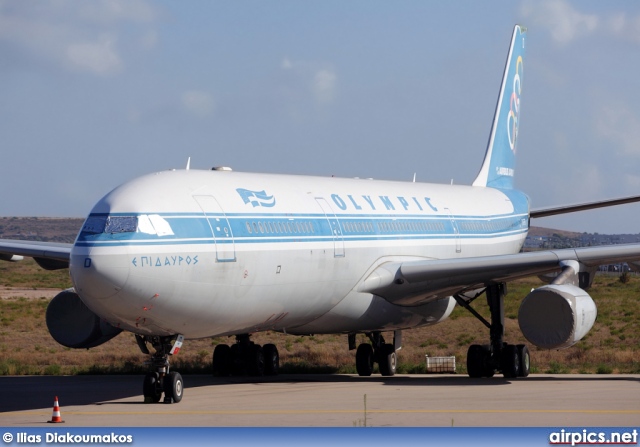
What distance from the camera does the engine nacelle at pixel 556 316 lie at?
2330 cm

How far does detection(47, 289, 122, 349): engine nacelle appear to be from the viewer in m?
24.8

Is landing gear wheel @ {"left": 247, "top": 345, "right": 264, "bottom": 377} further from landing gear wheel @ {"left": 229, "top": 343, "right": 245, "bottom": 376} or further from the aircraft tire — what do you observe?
the aircraft tire

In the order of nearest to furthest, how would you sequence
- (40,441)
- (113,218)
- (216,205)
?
1. (40,441)
2. (113,218)
3. (216,205)

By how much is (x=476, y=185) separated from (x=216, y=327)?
16.8 metres

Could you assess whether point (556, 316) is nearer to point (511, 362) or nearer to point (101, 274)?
point (511, 362)

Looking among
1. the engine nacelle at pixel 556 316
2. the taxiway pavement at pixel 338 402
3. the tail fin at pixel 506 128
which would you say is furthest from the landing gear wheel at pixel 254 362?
the tail fin at pixel 506 128

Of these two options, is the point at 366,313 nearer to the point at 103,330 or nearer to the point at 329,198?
the point at 329,198

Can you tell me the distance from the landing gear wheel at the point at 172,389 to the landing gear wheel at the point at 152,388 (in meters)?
0.13

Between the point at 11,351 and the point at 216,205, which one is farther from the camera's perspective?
the point at 11,351

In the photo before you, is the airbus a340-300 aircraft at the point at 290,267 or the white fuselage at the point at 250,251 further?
the airbus a340-300 aircraft at the point at 290,267

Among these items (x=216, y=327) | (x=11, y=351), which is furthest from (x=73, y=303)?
(x=11, y=351)

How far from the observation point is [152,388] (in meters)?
20.0

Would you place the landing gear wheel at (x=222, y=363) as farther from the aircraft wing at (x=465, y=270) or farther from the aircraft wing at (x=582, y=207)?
the aircraft wing at (x=582, y=207)

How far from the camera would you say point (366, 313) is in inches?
1016
